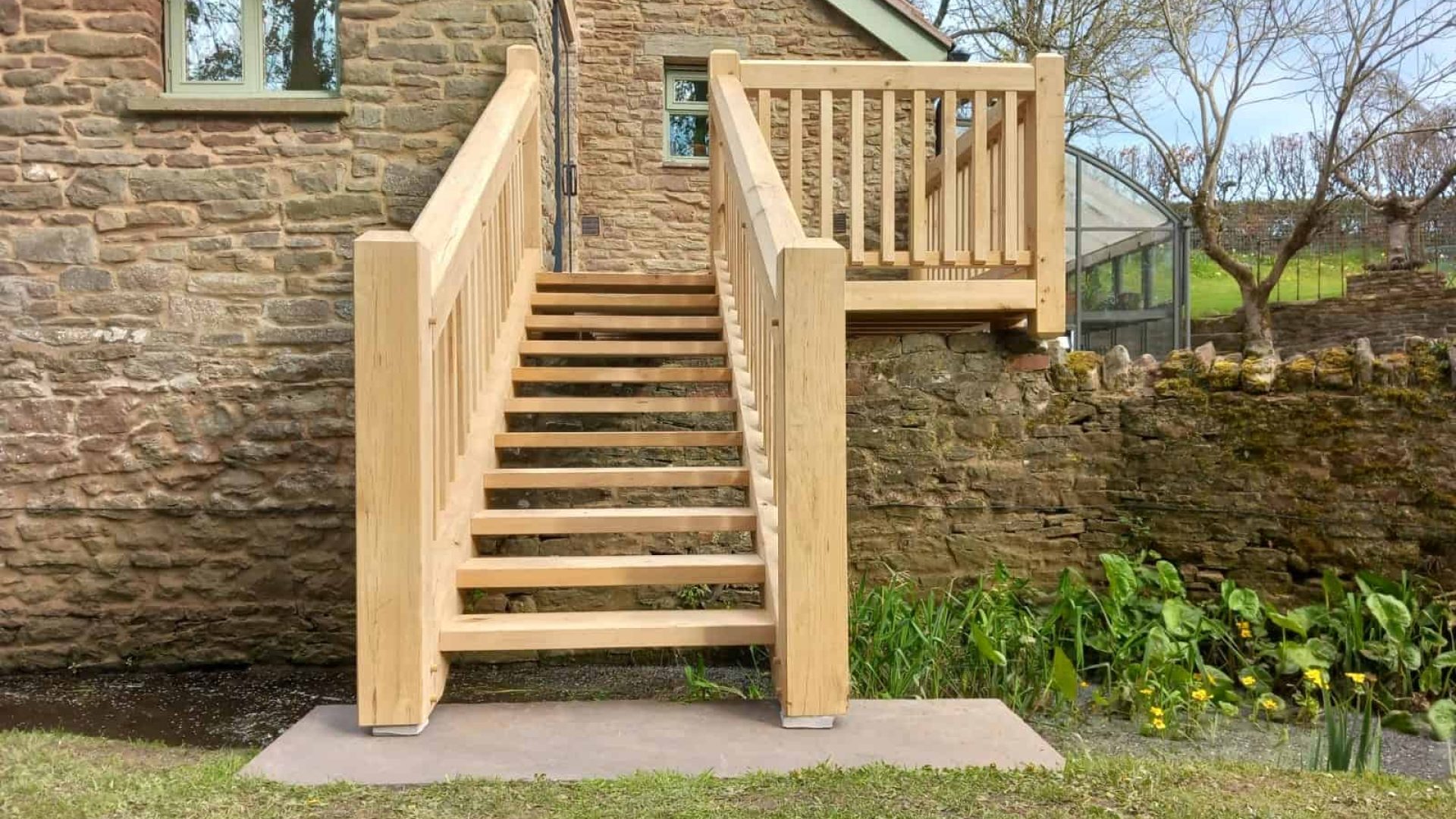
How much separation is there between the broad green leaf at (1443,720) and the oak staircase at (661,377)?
2.27m

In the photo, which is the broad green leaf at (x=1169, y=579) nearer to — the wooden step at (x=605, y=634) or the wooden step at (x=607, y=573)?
the wooden step at (x=607, y=573)

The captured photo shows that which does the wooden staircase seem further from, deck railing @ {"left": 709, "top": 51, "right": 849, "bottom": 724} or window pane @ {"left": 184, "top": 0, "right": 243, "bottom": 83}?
window pane @ {"left": 184, "top": 0, "right": 243, "bottom": 83}

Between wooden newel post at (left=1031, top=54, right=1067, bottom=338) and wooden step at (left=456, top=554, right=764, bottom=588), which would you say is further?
wooden newel post at (left=1031, top=54, right=1067, bottom=338)

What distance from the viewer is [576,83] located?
9586 mm

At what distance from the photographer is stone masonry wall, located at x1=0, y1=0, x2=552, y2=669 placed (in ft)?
17.3

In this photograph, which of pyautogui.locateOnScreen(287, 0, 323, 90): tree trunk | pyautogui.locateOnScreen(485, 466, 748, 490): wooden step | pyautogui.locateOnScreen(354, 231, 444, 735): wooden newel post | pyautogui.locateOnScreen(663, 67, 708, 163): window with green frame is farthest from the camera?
pyautogui.locateOnScreen(663, 67, 708, 163): window with green frame

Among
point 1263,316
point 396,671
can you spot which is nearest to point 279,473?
point 396,671

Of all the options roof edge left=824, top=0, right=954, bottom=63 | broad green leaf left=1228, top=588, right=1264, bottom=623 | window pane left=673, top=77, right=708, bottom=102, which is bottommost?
broad green leaf left=1228, top=588, right=1264, bottom=623

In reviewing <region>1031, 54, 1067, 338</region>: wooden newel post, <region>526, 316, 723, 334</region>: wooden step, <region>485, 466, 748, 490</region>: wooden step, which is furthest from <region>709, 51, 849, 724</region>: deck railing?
<region>1031, 54, 1067, 338</region>: wooden newel post

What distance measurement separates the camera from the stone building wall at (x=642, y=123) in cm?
960

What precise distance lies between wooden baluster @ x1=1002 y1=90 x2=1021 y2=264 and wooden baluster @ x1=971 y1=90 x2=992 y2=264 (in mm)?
84

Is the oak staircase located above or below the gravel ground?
above

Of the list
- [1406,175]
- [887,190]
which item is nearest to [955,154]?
[887,190]

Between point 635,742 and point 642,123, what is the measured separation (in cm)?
761
